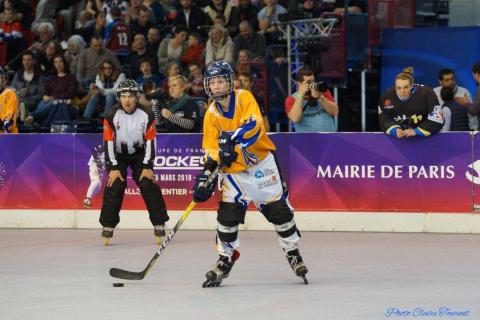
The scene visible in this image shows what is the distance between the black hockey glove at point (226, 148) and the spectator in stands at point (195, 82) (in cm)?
670

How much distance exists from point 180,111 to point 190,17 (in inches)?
185

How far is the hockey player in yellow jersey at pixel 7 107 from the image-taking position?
14.2 m

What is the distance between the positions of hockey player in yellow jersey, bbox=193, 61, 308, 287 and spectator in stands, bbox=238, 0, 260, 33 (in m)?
7.99

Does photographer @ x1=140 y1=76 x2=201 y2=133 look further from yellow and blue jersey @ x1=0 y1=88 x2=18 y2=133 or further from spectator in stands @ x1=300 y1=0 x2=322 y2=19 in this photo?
spectator in stands @ x1=300 y1=0 x2=322 y2=19

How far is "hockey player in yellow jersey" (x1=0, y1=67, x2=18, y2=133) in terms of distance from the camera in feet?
46.6

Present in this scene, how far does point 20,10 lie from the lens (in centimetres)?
2036

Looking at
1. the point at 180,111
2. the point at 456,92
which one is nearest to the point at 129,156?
the point at 180,111

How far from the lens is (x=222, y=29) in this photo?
55.5 feet

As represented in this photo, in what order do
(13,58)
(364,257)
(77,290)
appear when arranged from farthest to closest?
1. (13,58)
2. (364,257)
3. (77,290)

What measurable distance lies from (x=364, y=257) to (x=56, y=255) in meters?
Answer: 2.97

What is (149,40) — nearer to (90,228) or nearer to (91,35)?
(91,35)

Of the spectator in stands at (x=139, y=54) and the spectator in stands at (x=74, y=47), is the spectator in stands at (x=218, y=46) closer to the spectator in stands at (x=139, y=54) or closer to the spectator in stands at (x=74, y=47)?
the spectator in stands at (x=139, y=54)

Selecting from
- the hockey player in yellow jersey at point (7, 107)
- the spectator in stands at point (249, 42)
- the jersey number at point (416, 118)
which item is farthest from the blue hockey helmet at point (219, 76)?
the spectator in stands at point (249, 42)

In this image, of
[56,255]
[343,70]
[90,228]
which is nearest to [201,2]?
[343,70]
